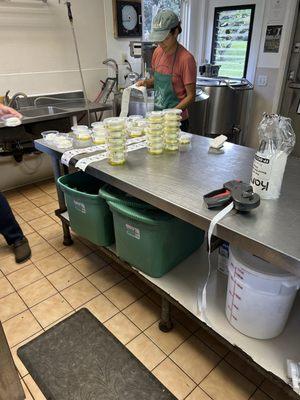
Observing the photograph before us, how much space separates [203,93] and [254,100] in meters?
0.82

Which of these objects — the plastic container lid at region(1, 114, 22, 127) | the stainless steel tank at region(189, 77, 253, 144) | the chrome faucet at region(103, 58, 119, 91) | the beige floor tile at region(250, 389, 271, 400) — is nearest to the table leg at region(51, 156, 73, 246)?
the plastic container lid at region(1, 114, 22, 127)

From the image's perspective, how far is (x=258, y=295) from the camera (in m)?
1.07

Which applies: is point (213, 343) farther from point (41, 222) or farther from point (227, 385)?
point (41, 222)

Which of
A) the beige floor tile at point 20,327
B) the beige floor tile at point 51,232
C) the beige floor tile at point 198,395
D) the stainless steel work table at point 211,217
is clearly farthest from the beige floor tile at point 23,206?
the beige floor tile at point 198,395

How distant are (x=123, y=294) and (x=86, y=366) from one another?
465 millimetres

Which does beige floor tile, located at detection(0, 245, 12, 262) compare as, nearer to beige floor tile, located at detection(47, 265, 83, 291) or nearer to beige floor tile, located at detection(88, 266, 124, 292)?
beige floor tile, located at detection(47, 265, 83, 291)

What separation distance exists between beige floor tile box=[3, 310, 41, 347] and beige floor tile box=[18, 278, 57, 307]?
0.29 ft

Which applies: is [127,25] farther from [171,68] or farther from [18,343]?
[18,343]

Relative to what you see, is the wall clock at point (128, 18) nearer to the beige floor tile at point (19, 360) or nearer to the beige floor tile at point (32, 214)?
the beige floor tile at point (32, 214)

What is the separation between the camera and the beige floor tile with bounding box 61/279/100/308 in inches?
67.9

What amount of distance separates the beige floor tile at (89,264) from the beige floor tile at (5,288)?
406 mm

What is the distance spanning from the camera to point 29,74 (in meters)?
2.93

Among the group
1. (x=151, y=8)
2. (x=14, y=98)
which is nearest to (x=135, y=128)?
(x=14, y=98)

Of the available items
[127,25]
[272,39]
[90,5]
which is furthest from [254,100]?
→ [90,5]
